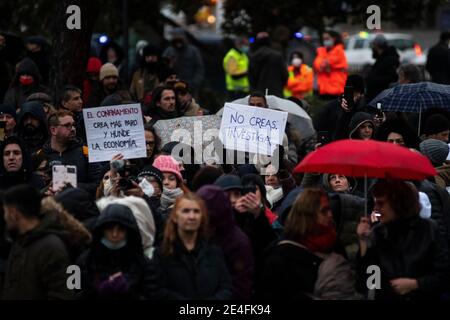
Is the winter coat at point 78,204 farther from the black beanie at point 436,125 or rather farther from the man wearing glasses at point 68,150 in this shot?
the black beanie at point 436,125

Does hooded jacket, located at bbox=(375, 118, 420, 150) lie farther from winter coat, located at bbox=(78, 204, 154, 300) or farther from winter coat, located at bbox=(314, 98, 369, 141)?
winter coat, located at bbox=(78, 204, 154, 300)

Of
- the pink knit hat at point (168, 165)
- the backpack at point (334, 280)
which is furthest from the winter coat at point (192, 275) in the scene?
the pink knit hat at point (168, 165)

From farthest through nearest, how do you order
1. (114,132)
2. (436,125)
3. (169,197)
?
(436,125) → (114,132) → (169,197)

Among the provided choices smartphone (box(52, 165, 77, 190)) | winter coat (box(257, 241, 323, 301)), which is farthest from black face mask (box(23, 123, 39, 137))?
winter coat (box(257, 241, 323, 301))

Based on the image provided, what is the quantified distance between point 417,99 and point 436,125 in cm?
90

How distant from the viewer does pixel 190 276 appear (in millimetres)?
8703

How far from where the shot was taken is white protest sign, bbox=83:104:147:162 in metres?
11.7

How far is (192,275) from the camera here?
8.71 metres

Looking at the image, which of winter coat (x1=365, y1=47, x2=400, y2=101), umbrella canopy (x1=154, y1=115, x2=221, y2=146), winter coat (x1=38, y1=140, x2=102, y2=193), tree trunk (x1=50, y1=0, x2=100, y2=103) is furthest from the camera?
winter coat (x1=365, y1=47, x2=400, y2=101)

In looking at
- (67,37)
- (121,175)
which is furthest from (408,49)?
(121,175)

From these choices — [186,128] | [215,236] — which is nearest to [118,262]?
[215,236]

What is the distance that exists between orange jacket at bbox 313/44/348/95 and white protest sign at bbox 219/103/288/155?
8778 millimetres

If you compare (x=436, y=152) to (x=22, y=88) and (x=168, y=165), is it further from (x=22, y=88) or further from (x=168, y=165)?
(x=22, y=88)

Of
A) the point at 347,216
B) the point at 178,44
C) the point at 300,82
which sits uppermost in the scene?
the point at 178,44
